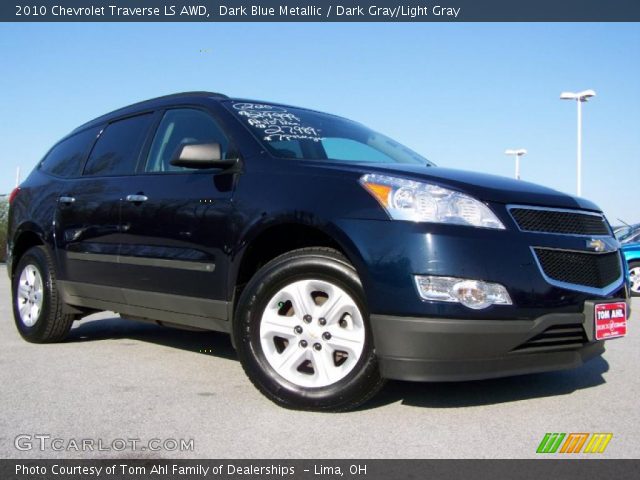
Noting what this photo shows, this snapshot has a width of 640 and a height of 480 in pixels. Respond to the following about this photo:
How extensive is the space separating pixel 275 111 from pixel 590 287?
227 cm

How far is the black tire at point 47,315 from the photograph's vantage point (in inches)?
204

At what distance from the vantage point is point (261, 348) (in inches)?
137

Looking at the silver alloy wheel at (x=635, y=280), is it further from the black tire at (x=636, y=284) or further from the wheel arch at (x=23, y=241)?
the wheel arch at (x=23, y=241)

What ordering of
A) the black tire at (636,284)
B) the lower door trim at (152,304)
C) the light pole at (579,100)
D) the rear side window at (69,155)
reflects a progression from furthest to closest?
the light pole at (579,100)
the black tire at (636,284)
the rear side window at (69,155)
the lower door trim at (152,304)

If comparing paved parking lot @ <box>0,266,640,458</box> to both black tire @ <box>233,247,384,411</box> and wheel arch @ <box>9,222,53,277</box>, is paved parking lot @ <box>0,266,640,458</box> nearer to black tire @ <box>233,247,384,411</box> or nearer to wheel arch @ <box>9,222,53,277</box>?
black tire @ <box>233,247,384,411</box>

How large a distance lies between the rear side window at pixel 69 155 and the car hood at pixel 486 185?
2636 millimetres

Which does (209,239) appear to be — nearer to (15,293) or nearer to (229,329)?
(229,329)

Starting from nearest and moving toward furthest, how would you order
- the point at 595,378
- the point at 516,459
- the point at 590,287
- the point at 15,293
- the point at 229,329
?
the point at 516,459, the point at 590,287, the point at 229,329, the point at 595,378, the point at 15,293

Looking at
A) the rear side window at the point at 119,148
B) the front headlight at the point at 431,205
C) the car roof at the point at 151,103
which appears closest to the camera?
the front headlight at the point at 431,205

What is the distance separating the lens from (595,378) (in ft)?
13.5

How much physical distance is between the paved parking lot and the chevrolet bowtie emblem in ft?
2.70

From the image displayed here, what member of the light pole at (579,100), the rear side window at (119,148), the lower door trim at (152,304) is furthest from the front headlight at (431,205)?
the light pole at (579,100)

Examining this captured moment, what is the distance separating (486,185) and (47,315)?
3.62m

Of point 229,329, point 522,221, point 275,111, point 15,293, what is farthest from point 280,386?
point 15,293
